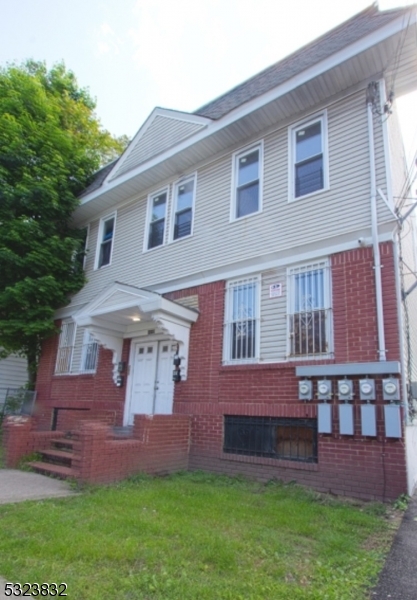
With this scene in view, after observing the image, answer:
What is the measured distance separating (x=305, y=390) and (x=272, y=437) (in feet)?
3.41

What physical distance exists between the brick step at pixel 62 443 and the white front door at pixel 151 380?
5.21 feet

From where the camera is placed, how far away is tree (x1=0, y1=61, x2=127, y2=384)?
11.0 m

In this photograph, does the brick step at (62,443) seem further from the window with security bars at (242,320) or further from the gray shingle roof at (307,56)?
the gray shingle roof at (307,56)

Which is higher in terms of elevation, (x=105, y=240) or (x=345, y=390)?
(x=105, y=240)

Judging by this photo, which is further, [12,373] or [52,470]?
[12,373]

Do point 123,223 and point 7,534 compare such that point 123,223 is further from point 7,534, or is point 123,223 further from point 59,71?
point 59,71

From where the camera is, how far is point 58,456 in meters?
7.05

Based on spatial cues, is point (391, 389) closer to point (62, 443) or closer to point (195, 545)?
point (195, 545)

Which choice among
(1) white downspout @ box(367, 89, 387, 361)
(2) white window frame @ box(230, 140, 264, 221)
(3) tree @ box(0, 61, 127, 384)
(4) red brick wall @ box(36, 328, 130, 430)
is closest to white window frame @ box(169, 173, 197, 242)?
(2) white window frame @ box(230, 140, 264, 221)

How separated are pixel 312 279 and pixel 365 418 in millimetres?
2391

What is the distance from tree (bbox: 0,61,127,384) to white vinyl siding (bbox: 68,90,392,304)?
83.3 inches

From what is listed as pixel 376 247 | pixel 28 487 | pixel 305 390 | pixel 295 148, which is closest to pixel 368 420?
pixel 305 390

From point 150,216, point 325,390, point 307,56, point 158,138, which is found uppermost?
point 307,56

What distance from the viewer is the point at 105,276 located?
427 inches
